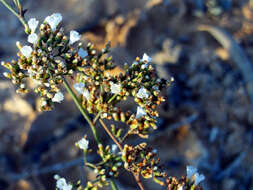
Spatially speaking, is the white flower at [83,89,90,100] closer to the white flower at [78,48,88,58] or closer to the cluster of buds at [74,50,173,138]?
the cluster of buds at [74,50,173,138]

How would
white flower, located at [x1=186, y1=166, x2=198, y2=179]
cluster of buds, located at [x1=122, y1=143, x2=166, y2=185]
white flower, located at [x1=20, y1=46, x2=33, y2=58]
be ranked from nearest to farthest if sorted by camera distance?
white flower, located at [x1=20, y1=46, x2=33, y2=58]
cluster of buds, located at [x1=122, y1=143, x2=166, y2=185]
white flower, located at [x1=186, y1=166, x2=198, y2=179]

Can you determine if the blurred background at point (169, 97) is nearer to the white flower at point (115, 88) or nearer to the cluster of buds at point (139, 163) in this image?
the cluster of buds at point (139, 163)

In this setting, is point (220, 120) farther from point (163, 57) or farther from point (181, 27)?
point (181, 27)

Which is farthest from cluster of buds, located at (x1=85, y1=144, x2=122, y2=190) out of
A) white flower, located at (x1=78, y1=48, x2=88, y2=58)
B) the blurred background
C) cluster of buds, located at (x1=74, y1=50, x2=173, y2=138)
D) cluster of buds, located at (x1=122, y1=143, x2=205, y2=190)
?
the blurred background

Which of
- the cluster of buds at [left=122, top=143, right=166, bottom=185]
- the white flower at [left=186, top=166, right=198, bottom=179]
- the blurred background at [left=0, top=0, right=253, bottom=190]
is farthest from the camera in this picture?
the blurred background at [left=0, top=0, right=253, bottom=190]

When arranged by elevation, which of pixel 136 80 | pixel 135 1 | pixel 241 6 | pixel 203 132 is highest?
pixel 135 1

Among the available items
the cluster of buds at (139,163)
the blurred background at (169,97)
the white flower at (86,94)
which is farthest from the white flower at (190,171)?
the blurred background at (169,97)

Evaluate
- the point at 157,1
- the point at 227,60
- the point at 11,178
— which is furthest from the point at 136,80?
the point at 157,1
